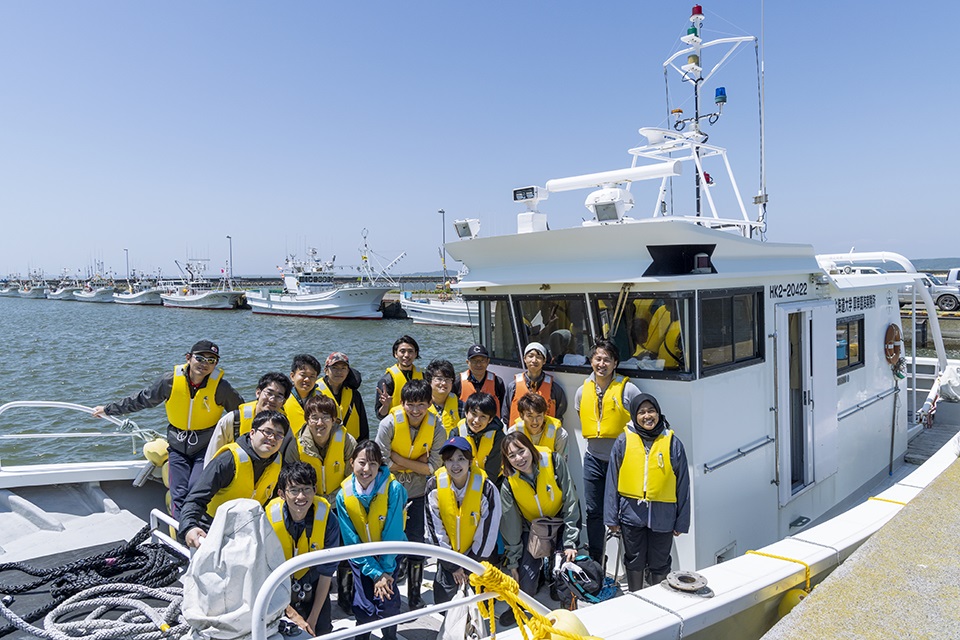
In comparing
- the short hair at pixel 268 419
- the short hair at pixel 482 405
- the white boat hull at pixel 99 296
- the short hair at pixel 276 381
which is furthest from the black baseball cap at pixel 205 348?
the white boat hull at pixel 99 296

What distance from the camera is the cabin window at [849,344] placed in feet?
20.0

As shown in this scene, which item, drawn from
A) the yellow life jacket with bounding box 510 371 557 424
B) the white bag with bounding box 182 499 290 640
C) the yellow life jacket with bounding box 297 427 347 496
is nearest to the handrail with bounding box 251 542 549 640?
the white bag with bounding box 182 499 290 640

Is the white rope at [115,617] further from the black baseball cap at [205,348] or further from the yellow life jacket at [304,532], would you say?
the black baseball cap at [205,348]

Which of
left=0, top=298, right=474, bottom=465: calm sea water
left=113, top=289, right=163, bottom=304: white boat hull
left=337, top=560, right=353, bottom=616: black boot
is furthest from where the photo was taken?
left=113, top=289, right=163, bottom=304: white boat hull

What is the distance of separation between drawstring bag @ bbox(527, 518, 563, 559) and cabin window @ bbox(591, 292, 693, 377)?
1.30 m

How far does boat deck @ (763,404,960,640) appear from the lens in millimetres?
2162

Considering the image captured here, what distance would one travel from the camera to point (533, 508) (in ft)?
12.4

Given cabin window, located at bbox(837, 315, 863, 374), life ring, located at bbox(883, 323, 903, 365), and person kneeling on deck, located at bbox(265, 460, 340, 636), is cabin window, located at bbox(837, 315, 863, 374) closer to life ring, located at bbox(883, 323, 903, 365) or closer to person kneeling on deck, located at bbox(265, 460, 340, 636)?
life ring, located at bbox(883, 323, 903, 365)

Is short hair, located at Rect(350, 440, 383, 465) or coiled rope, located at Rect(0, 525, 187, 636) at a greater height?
short hair, located at Rect(350, 440, 383, 465)

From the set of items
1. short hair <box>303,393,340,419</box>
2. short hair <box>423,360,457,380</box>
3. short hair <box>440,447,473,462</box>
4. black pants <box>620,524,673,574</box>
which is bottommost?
black pants <box>620,524,673,574</box>

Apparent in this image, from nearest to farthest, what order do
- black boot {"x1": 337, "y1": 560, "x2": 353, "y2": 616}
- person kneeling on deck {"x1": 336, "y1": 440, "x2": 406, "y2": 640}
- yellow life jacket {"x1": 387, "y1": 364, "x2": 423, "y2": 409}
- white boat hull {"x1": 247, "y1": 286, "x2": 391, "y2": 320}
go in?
1. person kneeling on deck {"x1": 336, "y1": 440, "x2": 406, "y2": 640}
2. black boot {"x1": 337, "y1": 560, "x2": 353, "y2": 616}
3. yellow life jacket {"x1": 387, "y1": 364, "x2": 423, "y2": 409}
4. white boat hull {"x1": 247, "y1": 286, "x2": 391, "y2": 320}

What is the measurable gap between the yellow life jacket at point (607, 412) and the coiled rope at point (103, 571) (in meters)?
A: 2.85

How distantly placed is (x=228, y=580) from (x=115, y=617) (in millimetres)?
1333

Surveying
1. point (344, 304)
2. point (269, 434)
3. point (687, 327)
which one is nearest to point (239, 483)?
point (269, 434)
